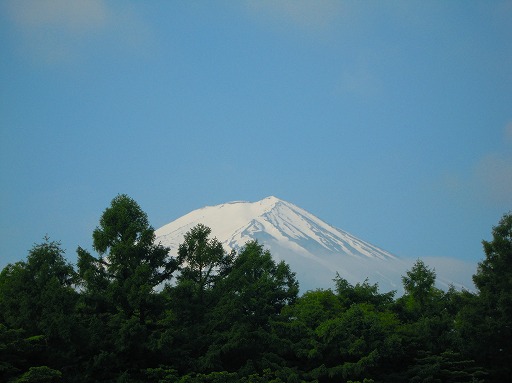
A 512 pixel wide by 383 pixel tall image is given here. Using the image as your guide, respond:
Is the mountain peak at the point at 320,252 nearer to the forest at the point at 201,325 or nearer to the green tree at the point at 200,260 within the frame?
the forest at the point at 201,325

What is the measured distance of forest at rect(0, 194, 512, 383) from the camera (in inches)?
1347

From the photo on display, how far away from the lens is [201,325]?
38469 millimetres

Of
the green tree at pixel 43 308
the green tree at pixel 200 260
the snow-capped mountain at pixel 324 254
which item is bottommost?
the green tree at pixel 43 308

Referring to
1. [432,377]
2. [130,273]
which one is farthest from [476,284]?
[130,273]

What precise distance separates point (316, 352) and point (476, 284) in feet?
34.6

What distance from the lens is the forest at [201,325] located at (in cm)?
3422

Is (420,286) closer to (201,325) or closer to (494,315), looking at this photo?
(494,315)

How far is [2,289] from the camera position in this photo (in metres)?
35.4

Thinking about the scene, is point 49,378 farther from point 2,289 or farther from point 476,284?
point 476,284

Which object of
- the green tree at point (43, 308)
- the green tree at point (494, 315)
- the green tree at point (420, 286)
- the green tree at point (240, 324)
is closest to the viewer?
the green tree at point (43, 308)

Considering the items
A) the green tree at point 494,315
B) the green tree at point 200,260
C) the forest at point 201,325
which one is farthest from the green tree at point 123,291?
the green tree at point 494,315

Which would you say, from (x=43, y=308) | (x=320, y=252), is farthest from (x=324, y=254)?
(x=43, y=308)

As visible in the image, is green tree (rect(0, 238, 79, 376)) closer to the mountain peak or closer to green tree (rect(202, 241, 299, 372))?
green tree (rect(202, 241, 299, 372))

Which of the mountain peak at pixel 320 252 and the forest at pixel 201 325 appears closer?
the forest at pixel 201 325
